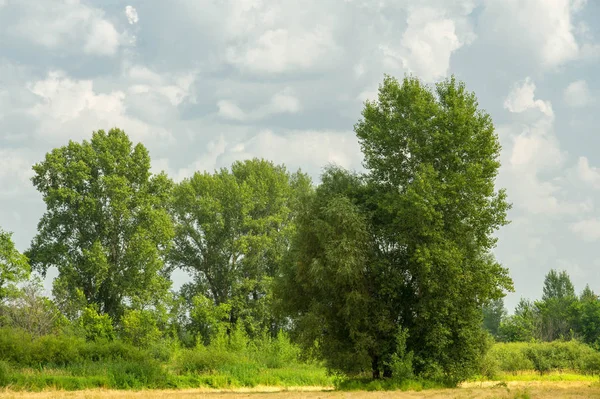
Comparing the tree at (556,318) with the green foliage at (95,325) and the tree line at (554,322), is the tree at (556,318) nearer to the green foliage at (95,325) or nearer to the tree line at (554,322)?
the tree line at (554,322)

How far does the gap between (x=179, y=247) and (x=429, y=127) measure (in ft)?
135

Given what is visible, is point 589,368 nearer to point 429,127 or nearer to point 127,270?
point 429,127

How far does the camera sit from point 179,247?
2867 inches

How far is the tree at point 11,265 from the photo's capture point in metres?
53.2

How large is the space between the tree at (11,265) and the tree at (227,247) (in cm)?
1955

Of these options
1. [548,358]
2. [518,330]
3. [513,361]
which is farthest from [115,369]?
[518,330]

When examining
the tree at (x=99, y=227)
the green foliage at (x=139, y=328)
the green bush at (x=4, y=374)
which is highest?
the tree at (x=99, y=227)

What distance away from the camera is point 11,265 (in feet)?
177

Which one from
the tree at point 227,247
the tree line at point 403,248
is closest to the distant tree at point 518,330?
the tree at point 227,247

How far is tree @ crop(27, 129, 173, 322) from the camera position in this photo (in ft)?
188

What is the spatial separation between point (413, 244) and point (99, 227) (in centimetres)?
3221

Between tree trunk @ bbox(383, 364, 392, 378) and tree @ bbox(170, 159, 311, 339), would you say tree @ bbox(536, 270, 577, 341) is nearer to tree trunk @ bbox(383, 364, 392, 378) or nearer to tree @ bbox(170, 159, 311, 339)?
tree @ bbox(170, 159, 311, 339)

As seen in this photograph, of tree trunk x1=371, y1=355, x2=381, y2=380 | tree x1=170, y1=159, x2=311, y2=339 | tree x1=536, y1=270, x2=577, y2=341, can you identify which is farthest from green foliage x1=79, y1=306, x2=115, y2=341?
tree x1=536, y1=270, x2=577, y2=341

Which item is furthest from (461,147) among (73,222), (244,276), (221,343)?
(244,276)
